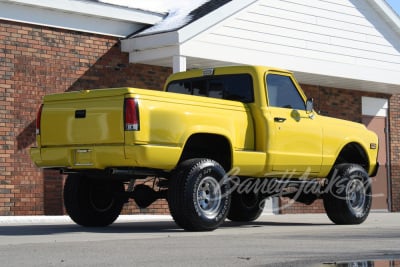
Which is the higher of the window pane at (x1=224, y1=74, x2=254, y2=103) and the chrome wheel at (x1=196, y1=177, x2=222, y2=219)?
the window pane at (x1=224, y1=74, x2=254, y2=103)

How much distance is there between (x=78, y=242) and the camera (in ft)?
29.6

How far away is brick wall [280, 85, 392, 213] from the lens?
66.7ft

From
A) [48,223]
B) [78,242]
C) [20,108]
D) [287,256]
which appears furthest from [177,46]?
[287,256]

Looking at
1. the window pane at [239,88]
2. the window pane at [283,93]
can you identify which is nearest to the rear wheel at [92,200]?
the window pane at [239,88]

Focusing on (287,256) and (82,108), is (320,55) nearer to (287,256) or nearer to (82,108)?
(82,108)

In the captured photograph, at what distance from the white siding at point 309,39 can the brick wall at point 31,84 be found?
1924mm

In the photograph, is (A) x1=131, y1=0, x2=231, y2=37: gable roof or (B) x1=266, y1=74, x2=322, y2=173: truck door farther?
(A) x1=131, y1=0, x2=231, y2=37: gable roof

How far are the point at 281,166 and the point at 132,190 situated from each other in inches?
84.7

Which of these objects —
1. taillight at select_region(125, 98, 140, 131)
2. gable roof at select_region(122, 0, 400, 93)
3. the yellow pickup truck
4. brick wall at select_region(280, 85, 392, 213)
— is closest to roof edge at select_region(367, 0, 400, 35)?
A: gable roof at select_region(122, 0, 400, 93)

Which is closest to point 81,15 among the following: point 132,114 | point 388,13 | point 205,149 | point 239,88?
point 239,88

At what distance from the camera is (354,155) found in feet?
45.9

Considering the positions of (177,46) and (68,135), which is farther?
(177,46)

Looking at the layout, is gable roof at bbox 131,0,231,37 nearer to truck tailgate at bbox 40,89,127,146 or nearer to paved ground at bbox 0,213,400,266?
truck tailgate at bbox 40,89,127,146

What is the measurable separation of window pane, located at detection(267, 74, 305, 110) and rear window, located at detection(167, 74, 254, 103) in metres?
0.33
